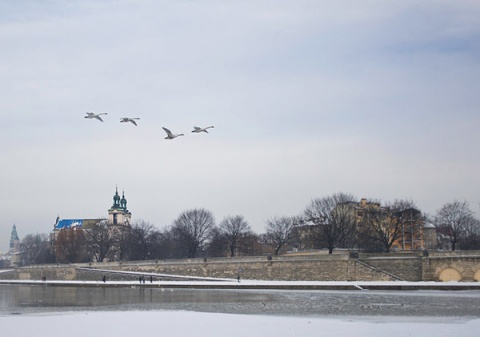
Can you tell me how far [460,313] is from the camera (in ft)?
104

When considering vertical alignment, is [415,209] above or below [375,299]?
above

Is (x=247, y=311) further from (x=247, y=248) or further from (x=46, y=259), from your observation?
(x=46, y=259)

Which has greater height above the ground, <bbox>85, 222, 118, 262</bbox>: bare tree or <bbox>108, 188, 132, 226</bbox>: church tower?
<bbox>108, 188, 132, 226</bbox>: church tower

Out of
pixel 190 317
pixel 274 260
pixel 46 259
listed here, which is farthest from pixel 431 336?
pixel 46 259

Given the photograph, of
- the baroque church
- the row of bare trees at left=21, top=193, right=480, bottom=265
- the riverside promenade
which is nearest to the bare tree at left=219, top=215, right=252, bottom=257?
the row of bare trees at left=21, top=193, right=480, bottom=265

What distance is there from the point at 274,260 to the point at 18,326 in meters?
48.0

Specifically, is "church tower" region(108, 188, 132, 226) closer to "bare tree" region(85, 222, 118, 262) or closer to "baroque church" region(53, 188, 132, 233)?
"baroque church" region(53, 188, 132, 233)

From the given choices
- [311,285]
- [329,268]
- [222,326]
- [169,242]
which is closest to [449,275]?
[329,268]

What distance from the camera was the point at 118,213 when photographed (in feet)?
576

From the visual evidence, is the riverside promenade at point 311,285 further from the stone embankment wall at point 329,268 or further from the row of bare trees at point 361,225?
the row of bare trees at point 361,225

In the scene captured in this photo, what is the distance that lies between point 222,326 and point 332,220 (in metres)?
66.6

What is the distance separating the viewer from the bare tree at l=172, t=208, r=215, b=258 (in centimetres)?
11389

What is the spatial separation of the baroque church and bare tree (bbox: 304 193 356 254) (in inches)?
3149

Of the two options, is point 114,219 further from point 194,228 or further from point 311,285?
point 311,285
